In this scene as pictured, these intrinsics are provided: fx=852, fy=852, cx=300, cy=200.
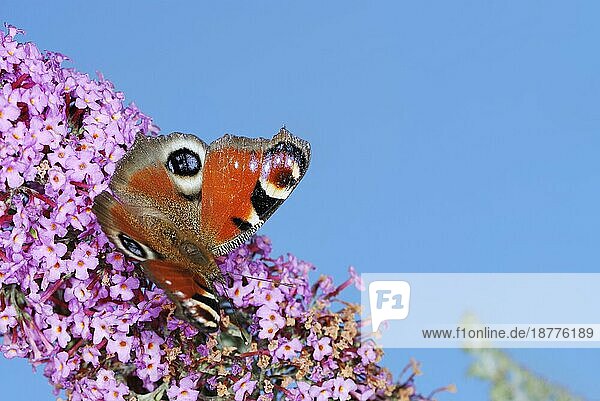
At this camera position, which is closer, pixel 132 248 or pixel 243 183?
pixel 132 248

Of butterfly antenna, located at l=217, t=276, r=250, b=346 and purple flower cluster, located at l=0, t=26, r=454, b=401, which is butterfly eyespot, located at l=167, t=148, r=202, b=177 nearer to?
purple flower cluster, located at l=0, t=26, r=454, b=401

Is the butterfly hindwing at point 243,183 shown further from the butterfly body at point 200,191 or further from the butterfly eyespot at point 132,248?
the butterfly eyespot at point 132,248

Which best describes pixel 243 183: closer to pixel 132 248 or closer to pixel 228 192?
pixel 228 192

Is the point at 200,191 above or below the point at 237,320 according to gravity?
above

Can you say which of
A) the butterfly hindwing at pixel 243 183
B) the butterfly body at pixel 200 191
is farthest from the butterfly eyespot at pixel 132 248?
the butterfly hindwing at pixel 243 183

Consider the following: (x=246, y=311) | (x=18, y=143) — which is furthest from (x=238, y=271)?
(x=18, y=143)

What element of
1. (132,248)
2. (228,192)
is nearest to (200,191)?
(228,192)
